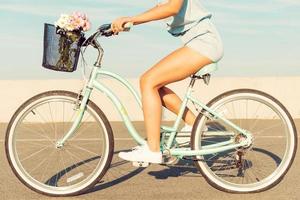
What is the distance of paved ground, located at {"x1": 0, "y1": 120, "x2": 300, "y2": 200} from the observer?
479cm

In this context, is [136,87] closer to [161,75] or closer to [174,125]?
[174,125]

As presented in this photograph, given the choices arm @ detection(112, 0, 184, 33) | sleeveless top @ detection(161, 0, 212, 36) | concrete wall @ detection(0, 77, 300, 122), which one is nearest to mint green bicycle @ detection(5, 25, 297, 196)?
arm @ detection(112, 0, 184, 33)

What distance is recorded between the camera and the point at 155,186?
5172 mm

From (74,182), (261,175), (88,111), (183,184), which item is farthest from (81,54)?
(261,175)

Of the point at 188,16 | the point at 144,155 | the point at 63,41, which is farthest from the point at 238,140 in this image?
the point at 63,41

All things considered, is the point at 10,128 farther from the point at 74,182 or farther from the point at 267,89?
the point at 267,89

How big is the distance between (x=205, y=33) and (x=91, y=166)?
1.84m

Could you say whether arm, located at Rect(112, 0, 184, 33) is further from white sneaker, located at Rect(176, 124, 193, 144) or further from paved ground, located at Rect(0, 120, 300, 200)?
paved ground, located at Rect(0, 120, 300, 200)

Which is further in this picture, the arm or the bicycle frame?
the bicycle frame

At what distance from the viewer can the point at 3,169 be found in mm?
6141

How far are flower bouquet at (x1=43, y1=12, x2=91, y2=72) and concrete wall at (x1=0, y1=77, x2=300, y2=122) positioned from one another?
7314 mm

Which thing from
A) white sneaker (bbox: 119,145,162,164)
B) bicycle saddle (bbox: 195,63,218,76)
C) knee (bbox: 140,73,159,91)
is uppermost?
bicycle saddle (bbox: 195,63,218,76)

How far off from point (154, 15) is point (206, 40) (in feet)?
1.67

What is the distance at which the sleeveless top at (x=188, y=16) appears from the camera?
462 cm
